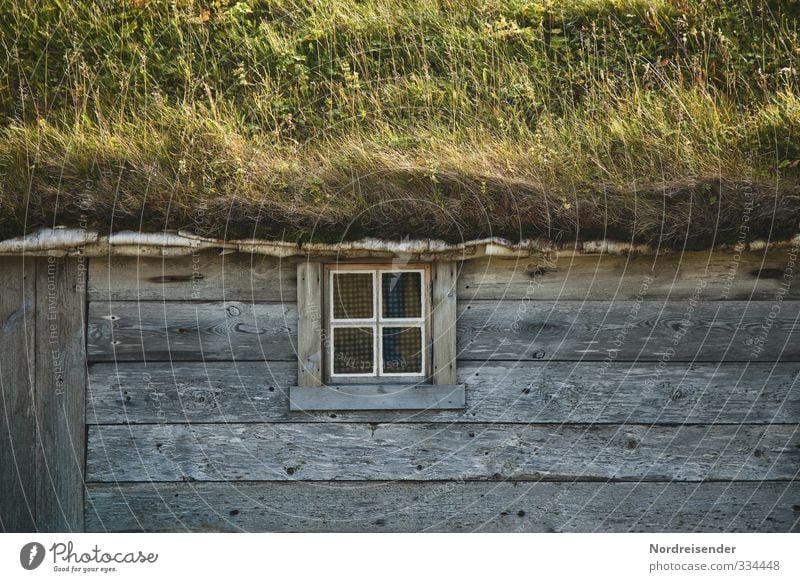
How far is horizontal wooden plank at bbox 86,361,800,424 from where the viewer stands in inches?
170

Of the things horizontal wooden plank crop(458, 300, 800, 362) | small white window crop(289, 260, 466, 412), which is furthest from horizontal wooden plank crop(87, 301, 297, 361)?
horizontal wooden plank crop(458, 300, 800, 362)

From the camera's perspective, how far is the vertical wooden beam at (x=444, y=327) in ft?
14.2

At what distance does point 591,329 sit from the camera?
436 cm

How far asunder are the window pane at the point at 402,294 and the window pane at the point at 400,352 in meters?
0.10

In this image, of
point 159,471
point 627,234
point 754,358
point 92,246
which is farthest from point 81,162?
point 754,358

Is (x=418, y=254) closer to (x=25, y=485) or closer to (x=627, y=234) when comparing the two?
(x=627, y=234)

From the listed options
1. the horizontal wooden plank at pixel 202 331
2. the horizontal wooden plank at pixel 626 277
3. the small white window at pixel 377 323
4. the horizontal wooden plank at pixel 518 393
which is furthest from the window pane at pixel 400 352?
the horizontal wooden plank at pixel 202 331

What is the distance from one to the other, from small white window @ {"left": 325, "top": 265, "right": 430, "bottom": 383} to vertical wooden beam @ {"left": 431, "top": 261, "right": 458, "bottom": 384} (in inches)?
2.7

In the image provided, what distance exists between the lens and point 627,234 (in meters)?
4.14

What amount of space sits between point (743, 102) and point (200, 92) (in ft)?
10.4

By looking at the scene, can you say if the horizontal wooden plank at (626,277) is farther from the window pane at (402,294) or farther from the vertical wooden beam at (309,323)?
the vertical wooden beam at (309,323)

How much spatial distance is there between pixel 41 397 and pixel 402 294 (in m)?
1.94

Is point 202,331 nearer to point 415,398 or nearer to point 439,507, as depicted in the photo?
point 415,398
